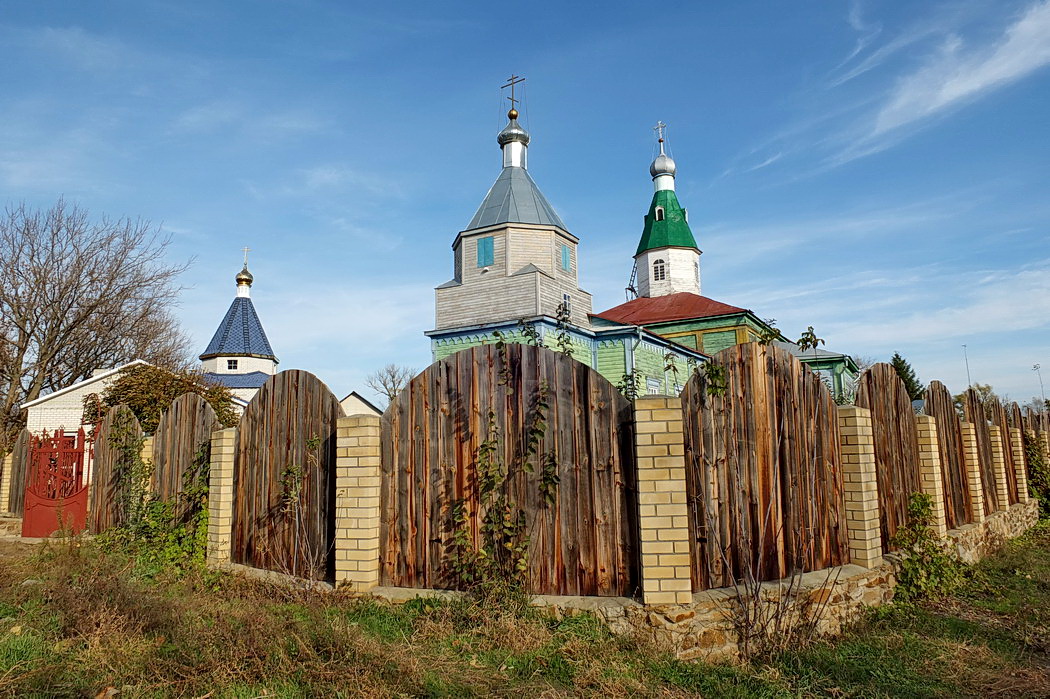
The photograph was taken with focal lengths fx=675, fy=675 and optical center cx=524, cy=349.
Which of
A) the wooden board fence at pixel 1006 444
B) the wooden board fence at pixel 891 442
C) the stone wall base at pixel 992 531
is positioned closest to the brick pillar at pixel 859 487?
the wooden board fence at pixel 891 442

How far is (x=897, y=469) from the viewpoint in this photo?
741 centimetres

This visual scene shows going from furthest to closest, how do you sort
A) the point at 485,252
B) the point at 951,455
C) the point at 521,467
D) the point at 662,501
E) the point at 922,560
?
the point at 485,252 < the point at 951,455 < the point at 922,560 < the point at 521,467 < the point at 662,501

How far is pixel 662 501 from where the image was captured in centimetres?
500

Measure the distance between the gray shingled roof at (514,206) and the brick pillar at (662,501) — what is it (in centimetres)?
1969

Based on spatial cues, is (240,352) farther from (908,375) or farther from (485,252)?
(908,375)

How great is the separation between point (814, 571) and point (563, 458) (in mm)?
2346

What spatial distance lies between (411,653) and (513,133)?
2508cm

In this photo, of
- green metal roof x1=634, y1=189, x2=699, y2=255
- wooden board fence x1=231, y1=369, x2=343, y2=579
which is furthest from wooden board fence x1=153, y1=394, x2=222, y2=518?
green metal roof x1=634, y1=189, x2=699, y2=255

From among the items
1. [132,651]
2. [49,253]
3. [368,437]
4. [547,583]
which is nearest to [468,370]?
[368,437]

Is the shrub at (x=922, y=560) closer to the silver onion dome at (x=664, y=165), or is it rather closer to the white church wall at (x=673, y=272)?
the white church wall at (x=673, y=272)

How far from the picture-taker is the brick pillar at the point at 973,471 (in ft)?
31.0

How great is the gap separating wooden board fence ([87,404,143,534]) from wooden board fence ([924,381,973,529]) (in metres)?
10.5

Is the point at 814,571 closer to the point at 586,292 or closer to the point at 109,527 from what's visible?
the point at 109,527

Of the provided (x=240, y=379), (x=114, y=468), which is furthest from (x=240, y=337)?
(x=114, y=468)
